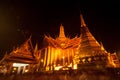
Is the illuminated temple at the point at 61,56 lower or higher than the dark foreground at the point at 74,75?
higher

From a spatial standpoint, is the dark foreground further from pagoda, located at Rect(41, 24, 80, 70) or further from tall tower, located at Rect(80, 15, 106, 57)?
pagoda, located at Rect(41, 24, 80, 70)

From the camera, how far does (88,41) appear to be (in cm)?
1686

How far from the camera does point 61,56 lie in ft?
78.0

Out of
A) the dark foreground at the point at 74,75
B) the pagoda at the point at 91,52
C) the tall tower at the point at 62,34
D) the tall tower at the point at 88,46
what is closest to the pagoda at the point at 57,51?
the tall tower at the point at 62,34

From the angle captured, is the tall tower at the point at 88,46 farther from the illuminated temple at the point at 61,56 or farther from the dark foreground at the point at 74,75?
the dark foreground at the point at 74,75

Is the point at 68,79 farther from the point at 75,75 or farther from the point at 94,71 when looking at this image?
the point at 94,71

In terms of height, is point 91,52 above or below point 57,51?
below

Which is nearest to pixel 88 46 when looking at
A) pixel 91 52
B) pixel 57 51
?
pixel 91 52

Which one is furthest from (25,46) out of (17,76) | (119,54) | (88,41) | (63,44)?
(119,54)

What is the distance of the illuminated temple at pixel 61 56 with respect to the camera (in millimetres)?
13078

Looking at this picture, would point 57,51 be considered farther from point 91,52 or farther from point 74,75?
point 74,75

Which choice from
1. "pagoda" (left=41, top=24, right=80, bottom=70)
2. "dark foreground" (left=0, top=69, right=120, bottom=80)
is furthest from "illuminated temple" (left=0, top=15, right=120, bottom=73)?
"dark foreground" (left=0, top=69, right=120, bottom=80)

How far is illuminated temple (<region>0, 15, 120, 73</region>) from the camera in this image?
42.9 ft

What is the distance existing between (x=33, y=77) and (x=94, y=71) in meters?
5.48
